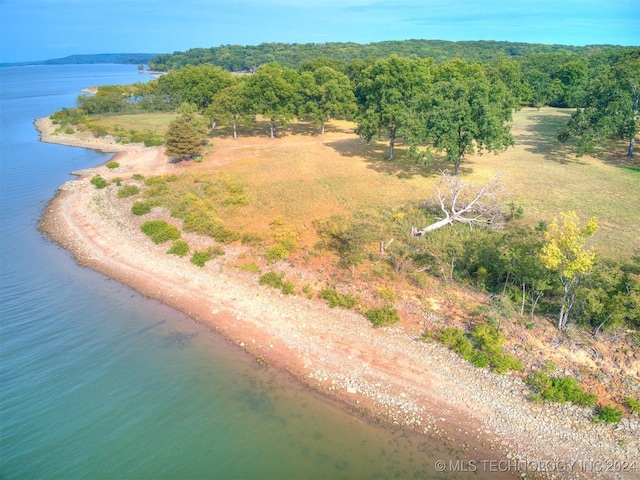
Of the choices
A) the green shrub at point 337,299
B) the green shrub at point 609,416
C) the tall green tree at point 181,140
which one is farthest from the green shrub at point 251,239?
the tall green tree at point 181,140

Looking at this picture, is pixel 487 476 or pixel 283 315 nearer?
pixel 487 476

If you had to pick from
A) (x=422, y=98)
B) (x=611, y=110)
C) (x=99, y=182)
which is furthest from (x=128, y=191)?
(x=611, y=110)

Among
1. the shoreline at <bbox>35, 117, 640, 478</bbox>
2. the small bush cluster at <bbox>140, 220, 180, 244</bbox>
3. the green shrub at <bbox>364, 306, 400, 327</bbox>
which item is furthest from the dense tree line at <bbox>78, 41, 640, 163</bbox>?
the small bush cluster at <bbox>140, 220, 180, 244</bbox>

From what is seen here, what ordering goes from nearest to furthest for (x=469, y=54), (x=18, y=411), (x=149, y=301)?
1. (x=18, y=411)
2. (x=149, y=301)
3. (x=469, y=54)

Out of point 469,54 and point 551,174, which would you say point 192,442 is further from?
point 469,54

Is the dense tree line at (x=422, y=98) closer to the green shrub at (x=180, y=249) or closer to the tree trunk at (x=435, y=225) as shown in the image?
the tree trunk at (x=435, y=225)

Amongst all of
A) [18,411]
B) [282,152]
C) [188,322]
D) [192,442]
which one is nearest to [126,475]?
[192,442]

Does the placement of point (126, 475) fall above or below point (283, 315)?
below

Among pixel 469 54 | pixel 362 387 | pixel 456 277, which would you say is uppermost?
pixel 469 54
